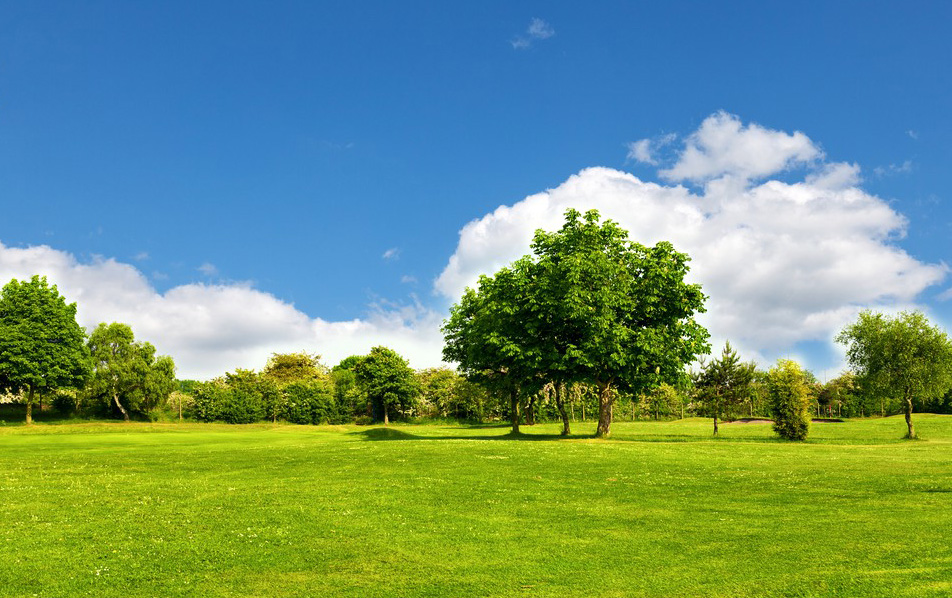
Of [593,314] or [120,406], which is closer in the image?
[593,314]

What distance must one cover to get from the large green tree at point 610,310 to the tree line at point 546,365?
0.42ft

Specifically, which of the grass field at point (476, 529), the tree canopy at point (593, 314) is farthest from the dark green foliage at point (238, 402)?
the grass field at point (476, 529)

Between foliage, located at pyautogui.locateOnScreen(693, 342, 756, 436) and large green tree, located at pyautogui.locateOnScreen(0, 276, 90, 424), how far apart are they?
271 feet

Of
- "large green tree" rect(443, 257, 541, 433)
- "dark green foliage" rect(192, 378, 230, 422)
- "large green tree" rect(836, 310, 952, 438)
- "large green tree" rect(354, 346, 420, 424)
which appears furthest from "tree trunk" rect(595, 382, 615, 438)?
"dark green foliage" rect(192, 378, 230, 422)

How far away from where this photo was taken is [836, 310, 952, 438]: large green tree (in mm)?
66312

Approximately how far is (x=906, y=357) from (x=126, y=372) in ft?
330

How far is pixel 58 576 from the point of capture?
11.7 metres

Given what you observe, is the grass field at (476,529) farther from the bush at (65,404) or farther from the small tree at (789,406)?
the bush at (65,404)

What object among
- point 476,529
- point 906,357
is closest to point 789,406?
point 906,357

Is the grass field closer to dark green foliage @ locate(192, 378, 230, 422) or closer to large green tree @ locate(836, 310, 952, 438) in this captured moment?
large green tree @ locate(836, 310, 952, 438)

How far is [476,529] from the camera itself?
1541cm

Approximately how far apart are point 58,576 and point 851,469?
28637 millimetres

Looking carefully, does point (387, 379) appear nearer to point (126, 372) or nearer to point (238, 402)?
point (238, 402)

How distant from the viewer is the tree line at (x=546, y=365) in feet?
158
